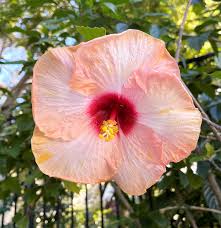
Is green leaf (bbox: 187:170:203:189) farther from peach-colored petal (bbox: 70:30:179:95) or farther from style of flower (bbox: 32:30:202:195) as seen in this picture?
peach-colored petal (bbox: 70:30:179:95)

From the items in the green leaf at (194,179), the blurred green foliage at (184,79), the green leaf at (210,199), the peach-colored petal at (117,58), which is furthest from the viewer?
the green leaf at (210,199)

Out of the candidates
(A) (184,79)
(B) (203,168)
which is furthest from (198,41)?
(B) (203,168)

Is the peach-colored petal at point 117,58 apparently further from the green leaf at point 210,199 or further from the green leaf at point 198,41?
the green leaf at point 210,199

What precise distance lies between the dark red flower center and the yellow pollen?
0.03 m

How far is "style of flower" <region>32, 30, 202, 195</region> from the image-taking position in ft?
2.42

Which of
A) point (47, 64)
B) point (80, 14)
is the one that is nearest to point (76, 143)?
point (47, 64)

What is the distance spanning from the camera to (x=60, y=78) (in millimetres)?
771

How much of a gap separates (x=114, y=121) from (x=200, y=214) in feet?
5.07

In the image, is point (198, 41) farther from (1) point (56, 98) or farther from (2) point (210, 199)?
(1) point (56, 98)

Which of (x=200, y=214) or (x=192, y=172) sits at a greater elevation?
(x=192, y=172)

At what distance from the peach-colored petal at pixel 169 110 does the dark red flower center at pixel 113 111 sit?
39 millimetres

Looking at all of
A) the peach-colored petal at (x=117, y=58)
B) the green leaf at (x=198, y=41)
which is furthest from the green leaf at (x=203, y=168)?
the peach-colored petal at (x=117, y=58)

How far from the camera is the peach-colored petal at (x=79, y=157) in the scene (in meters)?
0.80

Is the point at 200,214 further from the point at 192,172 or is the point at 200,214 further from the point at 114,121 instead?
the point at 114,121
